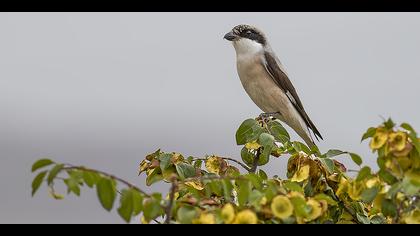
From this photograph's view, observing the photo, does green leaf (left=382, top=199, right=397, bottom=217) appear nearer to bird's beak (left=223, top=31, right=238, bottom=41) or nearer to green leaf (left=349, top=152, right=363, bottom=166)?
green leaf (left=349, top=152, right=363, bottom=166)

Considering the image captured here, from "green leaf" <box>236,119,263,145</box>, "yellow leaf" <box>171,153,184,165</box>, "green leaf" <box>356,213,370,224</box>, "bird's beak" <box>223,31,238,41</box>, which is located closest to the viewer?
"green leaf" <box>356,213,370,224</box>

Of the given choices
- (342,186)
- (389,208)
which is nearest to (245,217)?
(389,208)

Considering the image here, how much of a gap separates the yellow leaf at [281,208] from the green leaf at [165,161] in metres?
0.84

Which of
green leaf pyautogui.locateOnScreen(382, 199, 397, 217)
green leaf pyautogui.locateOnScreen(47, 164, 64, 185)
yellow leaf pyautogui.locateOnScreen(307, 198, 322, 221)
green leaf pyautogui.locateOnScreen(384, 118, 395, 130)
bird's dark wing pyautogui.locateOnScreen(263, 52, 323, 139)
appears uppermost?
bird's dark wing pyautogui.locateOnScreen(263, 52, 323, 139)

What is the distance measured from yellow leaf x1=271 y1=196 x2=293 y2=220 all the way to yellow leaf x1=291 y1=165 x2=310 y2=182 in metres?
0.53

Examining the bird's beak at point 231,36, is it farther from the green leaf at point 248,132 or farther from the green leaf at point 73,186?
the green leaf at point 73,186

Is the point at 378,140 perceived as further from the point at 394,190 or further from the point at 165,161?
the point at 165,161

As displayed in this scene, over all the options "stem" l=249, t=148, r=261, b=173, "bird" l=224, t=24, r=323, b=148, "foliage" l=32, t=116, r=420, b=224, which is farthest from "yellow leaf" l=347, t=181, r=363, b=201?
"bird" l=224, t=24, r=323, b=148

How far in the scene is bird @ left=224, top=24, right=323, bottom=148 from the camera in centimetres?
492

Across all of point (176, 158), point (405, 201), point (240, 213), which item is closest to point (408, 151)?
point (405, 201)

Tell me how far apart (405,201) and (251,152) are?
39.9 inches

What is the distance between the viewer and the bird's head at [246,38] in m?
5.01

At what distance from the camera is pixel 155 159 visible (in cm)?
216

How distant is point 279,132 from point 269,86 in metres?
2.47
